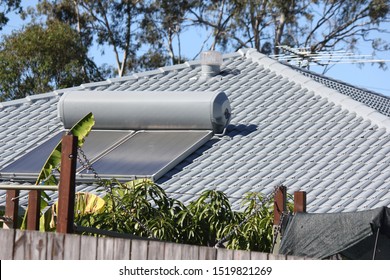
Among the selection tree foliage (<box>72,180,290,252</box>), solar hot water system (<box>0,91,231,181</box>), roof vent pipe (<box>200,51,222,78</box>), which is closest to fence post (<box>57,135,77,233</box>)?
tree foliage (<box>72,180,290,252</box>)

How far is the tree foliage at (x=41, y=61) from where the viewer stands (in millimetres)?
40156

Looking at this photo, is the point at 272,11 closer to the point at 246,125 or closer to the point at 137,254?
the point at 246,125

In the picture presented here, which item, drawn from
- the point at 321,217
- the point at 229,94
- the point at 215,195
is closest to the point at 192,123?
the point at 229,94

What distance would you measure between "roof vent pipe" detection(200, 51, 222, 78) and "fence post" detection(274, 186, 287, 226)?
934 centimetres

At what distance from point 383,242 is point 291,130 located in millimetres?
7578

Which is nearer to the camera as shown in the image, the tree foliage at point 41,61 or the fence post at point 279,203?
the fence post at point 279,203

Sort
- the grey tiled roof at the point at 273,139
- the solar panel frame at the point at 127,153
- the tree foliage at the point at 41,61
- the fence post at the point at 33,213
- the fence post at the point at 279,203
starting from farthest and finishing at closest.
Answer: the tree foliage at the point at 41,61 < the solar panel frame at the point at 127,153 < the grey tiled roof at the point at 273,139 < the fence post at the point at 279,203 < the fence post at the point at 33,213

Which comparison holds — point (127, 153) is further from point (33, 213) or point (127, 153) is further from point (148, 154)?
point (33, 213)

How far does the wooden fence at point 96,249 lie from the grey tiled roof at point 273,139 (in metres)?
6.03

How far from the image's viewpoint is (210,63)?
19.5m

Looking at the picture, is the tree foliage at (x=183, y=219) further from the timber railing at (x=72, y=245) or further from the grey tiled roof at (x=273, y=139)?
the timber railing at (x=72, y=245)

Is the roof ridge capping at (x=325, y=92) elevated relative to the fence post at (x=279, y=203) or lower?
elevated

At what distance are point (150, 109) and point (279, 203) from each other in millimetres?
6351

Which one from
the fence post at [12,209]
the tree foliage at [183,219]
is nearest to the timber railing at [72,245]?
the fence post at [12,209]
